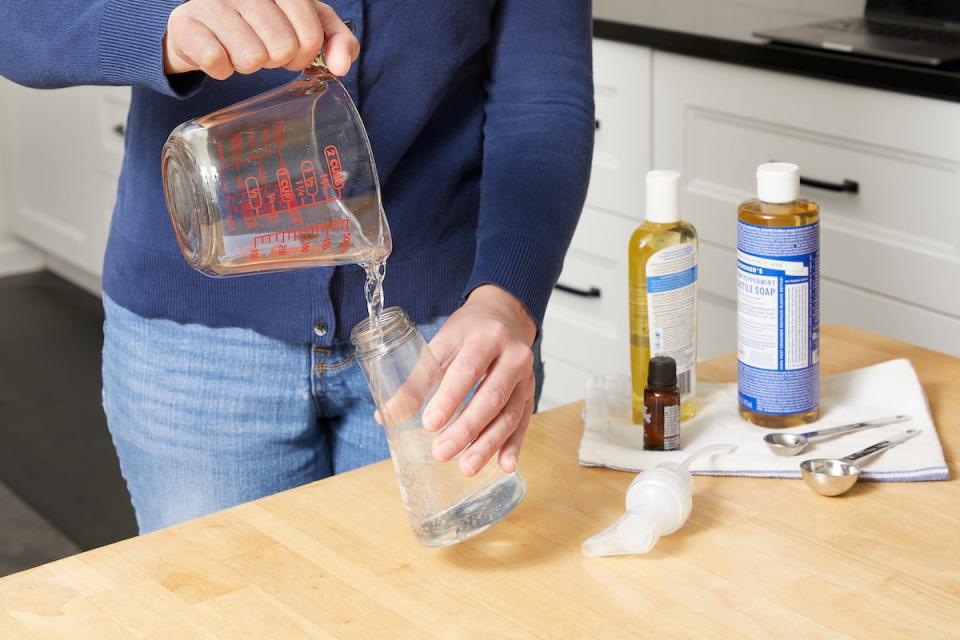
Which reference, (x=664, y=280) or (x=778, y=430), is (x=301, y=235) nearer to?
(x=664, y=280)

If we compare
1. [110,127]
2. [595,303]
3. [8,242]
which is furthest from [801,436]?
[8,242]

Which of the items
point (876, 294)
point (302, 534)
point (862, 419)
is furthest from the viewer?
point (876, 294)

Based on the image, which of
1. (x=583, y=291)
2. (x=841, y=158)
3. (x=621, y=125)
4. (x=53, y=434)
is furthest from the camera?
(x=53, y=434)

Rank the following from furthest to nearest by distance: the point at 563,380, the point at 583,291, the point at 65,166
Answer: the point at 65,166, the point at 563,380, the point at 583,291

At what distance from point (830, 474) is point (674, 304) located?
0.17 metres

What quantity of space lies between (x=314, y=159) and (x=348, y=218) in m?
0.04

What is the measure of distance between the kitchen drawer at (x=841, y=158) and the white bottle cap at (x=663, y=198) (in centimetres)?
81

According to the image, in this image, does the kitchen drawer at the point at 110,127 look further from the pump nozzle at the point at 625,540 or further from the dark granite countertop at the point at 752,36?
the pump nozzle at the point at 625,540

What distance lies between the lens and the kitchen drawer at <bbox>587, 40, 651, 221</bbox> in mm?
1979

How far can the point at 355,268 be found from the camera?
1.00 metres

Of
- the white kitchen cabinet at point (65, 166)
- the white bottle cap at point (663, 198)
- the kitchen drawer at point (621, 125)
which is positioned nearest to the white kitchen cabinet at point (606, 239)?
the kitchen drawer at point (621, 125)

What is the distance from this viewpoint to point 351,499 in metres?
0.84

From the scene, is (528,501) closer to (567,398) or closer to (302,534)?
(302,534)

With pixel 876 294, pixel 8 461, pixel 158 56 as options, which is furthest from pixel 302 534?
pixel 8 461
